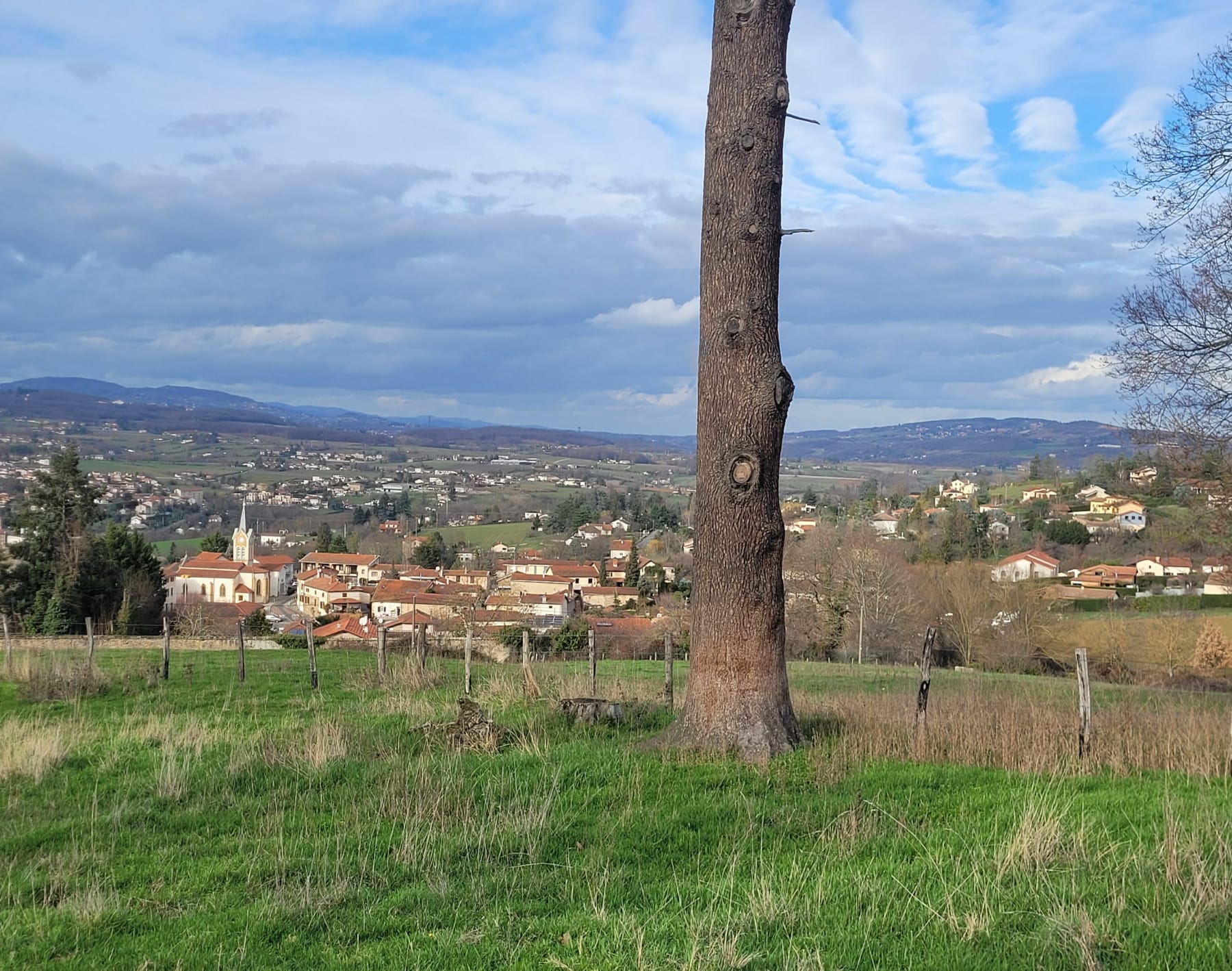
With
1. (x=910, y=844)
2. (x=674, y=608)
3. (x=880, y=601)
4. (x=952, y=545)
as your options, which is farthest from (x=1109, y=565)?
(x=910, y=844)

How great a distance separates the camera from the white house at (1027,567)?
3981 cm

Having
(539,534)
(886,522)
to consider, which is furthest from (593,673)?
(539,534)

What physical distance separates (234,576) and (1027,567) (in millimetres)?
48830

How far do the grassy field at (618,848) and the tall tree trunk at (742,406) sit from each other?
681mm

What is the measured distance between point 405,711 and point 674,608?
26.6 m

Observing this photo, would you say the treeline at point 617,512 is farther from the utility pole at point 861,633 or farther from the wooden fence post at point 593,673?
the wooden fence post at point 593,673

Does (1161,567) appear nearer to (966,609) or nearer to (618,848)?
(966,609)

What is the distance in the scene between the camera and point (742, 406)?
7.41 metres

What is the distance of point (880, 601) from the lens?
33500 mm

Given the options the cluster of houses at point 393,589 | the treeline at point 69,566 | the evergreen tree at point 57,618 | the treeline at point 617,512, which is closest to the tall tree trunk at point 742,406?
the cluster of houses at point 393,589

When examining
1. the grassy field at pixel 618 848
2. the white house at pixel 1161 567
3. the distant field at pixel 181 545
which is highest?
the grassy field at pixel 618 848

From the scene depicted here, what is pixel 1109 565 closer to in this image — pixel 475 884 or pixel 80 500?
pixel 80 500

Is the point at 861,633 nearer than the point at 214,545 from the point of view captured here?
Yes

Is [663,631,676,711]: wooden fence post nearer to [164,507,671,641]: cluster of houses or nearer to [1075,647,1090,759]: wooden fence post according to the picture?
[1075,647,1090,759]: wooden fence post
